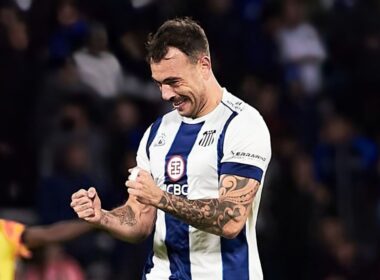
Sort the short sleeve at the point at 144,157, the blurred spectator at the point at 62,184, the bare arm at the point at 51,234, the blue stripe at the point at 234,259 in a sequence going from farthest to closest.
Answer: the blurred spectator at the point at 62,184 → the bare arm at the point at 51,234 → the short sleeve at the point at 144,157 → the blue stripe at the point at 234,259

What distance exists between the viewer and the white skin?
479 centimetres

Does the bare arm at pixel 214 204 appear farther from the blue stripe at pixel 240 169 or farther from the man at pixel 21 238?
the man at pixel 21 238

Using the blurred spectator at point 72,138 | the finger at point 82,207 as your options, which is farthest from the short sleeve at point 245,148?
the blurred spectator at point 72,138

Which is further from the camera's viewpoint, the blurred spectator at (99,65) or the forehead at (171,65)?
the blurred spectator at (99,65)

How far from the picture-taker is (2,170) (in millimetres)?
9398

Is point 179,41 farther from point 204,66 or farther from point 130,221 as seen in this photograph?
point 130,221

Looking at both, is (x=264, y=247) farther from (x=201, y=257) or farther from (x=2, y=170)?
(x=201, y=257)

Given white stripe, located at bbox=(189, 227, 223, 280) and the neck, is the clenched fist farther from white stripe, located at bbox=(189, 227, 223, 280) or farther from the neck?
the neck

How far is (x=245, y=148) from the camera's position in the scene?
5.11m

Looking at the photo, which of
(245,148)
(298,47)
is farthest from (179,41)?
(298,47)

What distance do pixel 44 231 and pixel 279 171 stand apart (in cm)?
417

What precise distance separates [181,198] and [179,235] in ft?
1.33

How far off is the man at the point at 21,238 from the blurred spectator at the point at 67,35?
364cm

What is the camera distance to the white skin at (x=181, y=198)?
479cm
